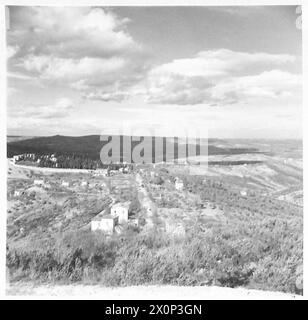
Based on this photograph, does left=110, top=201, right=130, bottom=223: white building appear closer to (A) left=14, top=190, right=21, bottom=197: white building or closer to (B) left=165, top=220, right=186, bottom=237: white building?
(B) left=165, top=220, right=186, bottom=237: white building

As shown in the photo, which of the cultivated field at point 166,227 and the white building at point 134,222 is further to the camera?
the white building at point 134,222

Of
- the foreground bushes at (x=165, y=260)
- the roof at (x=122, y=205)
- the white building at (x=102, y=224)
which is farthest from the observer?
the roof at (x=122, y=205)

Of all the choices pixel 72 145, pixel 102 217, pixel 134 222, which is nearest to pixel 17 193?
pixel 72 145

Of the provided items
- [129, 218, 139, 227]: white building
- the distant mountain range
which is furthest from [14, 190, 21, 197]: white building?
[129, 218, 139, 227]: white building

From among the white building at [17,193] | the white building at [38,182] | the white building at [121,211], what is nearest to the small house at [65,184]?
the white building at [38,182]

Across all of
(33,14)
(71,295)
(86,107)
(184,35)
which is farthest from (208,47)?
(71,295)

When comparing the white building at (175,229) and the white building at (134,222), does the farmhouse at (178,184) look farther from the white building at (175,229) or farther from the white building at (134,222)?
the white building at (134,222)

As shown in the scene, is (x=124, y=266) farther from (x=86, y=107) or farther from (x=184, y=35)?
(x=184, y=35)
